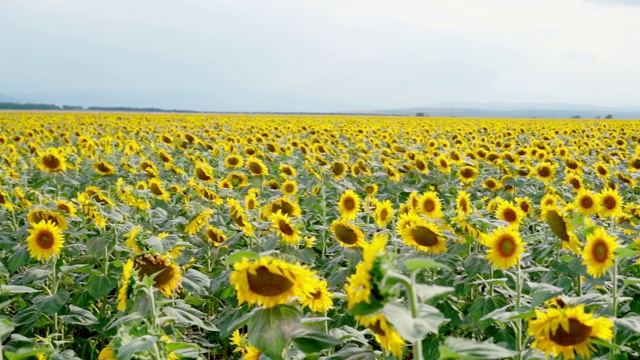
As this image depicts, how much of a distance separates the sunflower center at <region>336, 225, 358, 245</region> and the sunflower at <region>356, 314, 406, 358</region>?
1980 mm

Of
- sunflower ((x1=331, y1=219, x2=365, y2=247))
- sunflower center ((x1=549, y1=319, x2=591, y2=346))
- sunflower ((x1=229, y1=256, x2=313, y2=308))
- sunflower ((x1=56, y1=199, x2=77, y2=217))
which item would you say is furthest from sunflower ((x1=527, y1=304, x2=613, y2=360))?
sunflower ((x1=56, y1=199, x2=77, y2=217))

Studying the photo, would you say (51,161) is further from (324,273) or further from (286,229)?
(286,229)

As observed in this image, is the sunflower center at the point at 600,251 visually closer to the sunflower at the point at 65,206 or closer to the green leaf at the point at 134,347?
the green leaf at the point at 134,347

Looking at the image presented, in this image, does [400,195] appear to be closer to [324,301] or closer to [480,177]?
[480,177]

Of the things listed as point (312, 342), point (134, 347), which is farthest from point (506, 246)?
point (134, 347)

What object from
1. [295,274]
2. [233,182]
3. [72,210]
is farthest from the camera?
[233,182]

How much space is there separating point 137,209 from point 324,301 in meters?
3.24

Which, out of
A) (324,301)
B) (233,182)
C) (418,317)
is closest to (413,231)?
(324,301)

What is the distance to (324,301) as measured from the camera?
249 centimetres

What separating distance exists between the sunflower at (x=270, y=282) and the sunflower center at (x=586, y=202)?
3.69 meters

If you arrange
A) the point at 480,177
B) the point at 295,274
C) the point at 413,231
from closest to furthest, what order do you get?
the point at 295,274 < the point at 413,231 < the point at 480,177

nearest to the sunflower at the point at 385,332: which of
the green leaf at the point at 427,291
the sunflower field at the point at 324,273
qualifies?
the sunflower field at the point at 324,273

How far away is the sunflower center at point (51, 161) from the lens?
714cm

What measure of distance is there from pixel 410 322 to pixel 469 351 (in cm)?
17
